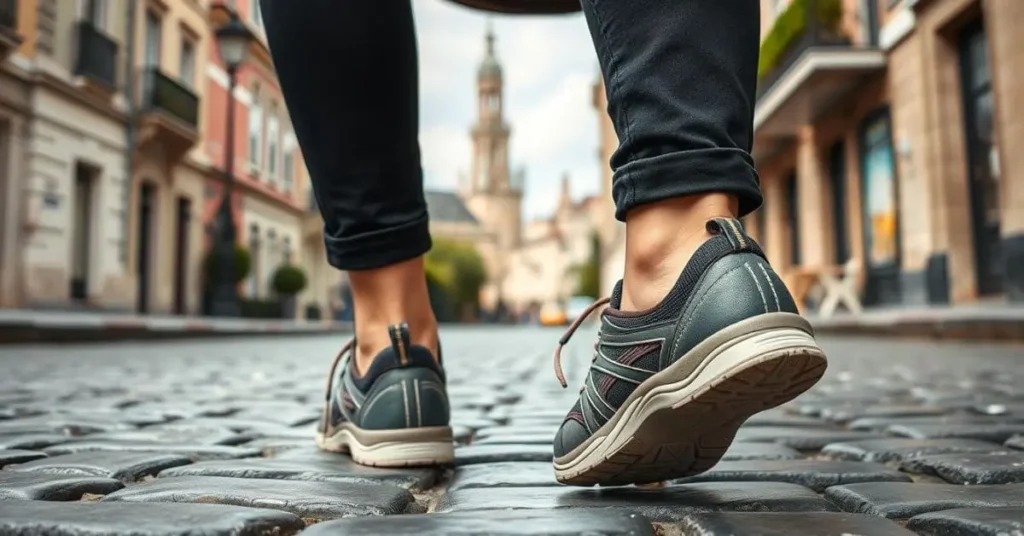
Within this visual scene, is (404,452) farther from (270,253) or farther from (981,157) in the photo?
(270,253)

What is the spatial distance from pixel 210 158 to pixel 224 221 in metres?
8.12

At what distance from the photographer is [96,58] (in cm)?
1641

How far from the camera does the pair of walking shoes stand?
3.79 feet

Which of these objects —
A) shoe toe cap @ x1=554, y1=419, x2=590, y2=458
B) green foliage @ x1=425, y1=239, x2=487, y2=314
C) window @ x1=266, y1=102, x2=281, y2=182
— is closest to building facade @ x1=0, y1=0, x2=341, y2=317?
window @ x1=266, y1=102, x2=281, y2=182

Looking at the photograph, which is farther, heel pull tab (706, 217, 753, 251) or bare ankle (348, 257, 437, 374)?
bare ankle (348, 257, 437, 374)

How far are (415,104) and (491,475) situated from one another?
2.27ft

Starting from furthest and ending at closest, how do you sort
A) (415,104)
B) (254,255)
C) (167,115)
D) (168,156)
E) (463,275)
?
(463,275) < (254,255) < (168,156) < (167,115) < (415,104)

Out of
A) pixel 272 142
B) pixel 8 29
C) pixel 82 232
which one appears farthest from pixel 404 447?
pixel 272 142

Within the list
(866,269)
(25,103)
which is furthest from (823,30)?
(25,103)

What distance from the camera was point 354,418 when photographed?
1778 mm

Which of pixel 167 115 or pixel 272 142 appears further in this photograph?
pixel 272 142

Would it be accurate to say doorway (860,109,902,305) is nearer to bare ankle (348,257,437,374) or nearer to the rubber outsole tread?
bare ankle (348,257,437,374)

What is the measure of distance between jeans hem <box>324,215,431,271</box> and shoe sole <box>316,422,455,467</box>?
1.02 feet

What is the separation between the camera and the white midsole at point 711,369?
1136 mm
